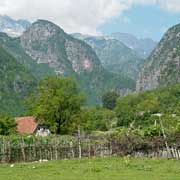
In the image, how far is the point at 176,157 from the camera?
30828mm

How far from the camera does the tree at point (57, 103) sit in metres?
57.4

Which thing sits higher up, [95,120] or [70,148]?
[95,120]

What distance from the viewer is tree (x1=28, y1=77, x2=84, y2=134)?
5738cm

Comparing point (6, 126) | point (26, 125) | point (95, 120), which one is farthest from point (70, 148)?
point (95, 120)

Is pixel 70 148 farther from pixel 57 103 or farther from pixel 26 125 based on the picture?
pixel 26 125

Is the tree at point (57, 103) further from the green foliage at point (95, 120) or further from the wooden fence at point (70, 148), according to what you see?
the wooden fence at point (70, 148)

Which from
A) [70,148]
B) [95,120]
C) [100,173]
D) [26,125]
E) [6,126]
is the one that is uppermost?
[95,120]

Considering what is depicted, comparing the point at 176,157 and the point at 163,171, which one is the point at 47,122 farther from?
the point at 163,171

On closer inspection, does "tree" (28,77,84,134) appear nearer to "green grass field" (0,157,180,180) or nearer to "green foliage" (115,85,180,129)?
"green grass field" (0,157,180,180)

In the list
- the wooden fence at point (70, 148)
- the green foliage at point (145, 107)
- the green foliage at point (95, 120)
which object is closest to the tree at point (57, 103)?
the green foliage at point (95, 120)

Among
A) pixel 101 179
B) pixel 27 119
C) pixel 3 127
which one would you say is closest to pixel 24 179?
pixel 101 179

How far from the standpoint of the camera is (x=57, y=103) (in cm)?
5700

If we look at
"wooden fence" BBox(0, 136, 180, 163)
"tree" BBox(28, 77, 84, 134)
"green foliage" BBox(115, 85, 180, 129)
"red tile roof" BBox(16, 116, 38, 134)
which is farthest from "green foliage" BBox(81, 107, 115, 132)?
"wooden fence" BBox(0, 136, 180, 163)

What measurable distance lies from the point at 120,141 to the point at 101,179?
46.6 feet
